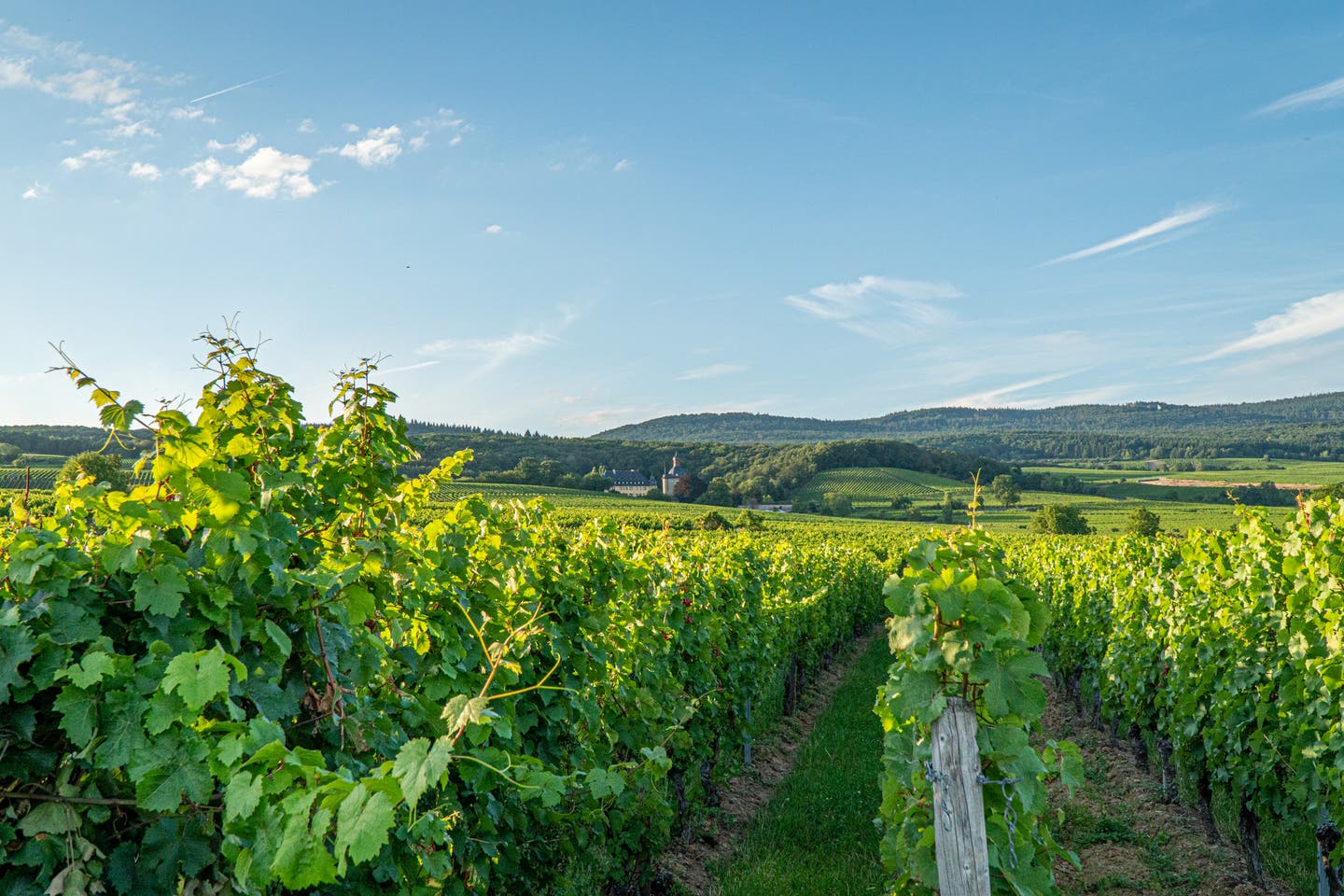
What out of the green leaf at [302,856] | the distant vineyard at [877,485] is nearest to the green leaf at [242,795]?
the green leaf at [302,856]

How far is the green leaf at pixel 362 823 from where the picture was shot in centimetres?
148

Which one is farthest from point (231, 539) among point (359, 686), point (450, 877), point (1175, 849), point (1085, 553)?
point (1085, 553)

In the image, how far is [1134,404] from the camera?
185000 mm

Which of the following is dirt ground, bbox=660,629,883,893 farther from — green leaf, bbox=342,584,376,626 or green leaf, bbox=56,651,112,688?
green leaf, bbox=56,651,112,688

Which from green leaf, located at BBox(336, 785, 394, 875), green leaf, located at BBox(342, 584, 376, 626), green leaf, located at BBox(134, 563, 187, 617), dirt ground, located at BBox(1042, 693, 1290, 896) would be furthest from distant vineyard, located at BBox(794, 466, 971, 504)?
green leaf, located at BBox(336, 785, 394, 875)

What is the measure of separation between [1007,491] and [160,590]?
82535mm

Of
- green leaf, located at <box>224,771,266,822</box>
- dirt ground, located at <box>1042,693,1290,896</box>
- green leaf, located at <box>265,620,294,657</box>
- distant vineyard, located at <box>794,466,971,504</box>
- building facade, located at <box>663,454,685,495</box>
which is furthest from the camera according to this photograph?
building facade, located at <box>663,454,685,495</box>

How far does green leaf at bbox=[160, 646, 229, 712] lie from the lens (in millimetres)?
1863

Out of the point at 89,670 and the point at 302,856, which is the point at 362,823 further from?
the point at 89,670

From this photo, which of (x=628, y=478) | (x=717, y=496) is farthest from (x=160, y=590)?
(x=628, y=478)

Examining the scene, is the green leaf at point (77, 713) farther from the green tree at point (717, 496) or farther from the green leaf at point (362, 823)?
the green tree at point (717, 496)

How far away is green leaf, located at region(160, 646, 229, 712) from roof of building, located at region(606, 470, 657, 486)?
3648 inches

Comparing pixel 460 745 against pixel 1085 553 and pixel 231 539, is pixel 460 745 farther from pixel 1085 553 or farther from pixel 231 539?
pixel 1085 553

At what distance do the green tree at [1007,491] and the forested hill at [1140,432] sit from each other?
51.5m
